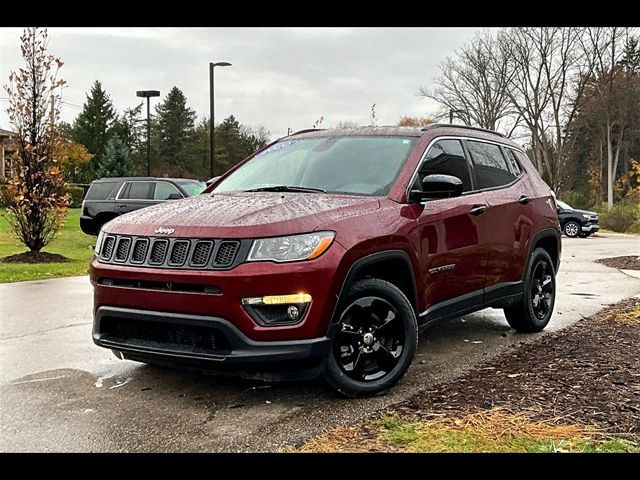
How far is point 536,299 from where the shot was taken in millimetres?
6270

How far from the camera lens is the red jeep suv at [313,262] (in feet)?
12.1

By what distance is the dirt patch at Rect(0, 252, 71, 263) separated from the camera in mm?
12609

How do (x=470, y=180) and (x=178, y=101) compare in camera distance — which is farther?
(x=178, y=101)

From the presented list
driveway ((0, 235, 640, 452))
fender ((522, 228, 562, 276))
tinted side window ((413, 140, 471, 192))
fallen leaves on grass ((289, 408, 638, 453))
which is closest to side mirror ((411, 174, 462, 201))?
tinted side window ((413, 140, 471, 192))

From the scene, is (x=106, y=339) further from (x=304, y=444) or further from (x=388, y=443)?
(x=388, y=443)

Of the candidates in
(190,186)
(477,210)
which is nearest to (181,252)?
(477,210)

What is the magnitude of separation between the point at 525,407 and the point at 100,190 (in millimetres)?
15449

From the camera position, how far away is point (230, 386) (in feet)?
14.5

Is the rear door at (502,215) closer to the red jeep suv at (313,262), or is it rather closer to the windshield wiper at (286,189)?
the red jeep suv at (313,262)

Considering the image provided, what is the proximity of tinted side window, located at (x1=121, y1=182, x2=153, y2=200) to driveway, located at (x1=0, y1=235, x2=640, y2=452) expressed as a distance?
1047 centimetres

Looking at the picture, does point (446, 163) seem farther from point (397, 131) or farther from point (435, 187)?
point (435, 187)

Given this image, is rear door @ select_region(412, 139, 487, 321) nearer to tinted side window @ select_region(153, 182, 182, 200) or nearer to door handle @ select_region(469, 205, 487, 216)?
door handle @ select_region(469, 205, 487, 216)
